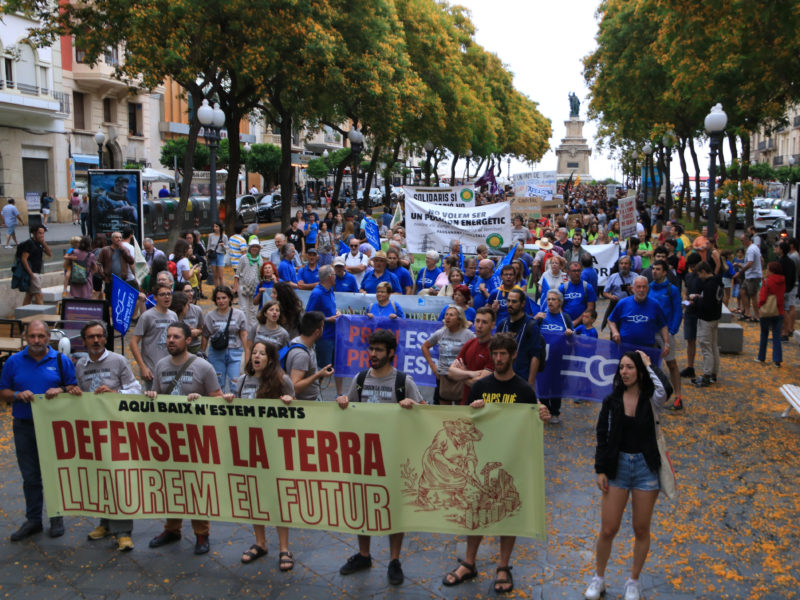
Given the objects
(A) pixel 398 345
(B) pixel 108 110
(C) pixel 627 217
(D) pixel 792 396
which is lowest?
(D) pixel 792 396

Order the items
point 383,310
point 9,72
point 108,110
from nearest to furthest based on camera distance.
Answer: point 383,310 → point 9,72 → point 108,110

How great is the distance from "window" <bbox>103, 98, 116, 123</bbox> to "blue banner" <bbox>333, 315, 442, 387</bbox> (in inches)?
1719

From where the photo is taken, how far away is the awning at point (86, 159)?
151ft

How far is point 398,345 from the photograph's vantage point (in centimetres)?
993

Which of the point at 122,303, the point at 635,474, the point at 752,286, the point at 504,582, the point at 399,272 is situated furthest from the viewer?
the point at 752,286

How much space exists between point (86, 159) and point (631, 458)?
46452mm

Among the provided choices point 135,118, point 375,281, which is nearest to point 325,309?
point 375,281

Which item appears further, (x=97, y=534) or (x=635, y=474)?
(x=97, y=534)

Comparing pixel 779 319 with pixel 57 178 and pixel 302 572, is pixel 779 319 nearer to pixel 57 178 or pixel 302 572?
pixel 302 572

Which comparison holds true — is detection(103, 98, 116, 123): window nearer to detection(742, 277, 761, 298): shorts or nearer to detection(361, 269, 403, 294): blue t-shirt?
detection(742, 277, 761, 298): shorts

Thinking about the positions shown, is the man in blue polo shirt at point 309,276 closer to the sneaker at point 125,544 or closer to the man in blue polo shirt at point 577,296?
the man in blue polo shirt at point 577,296

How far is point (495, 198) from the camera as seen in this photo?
38.7 m

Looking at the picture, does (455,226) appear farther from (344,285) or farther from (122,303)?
(122,303)

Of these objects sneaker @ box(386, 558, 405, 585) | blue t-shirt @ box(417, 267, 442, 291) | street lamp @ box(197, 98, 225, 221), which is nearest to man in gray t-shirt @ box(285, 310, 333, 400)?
sneaker @ box(386, 558, 405, 585)
